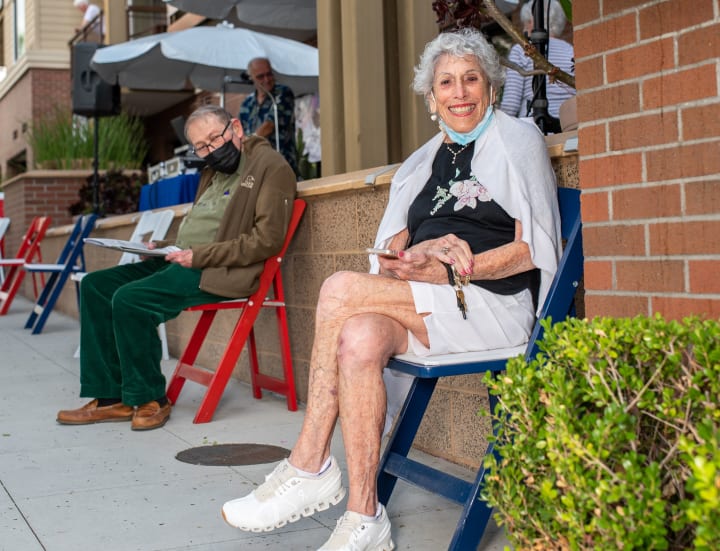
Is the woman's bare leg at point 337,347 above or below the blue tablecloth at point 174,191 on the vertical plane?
below

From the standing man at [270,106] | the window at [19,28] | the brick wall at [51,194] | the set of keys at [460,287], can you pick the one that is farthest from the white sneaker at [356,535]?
the window at [19,28]

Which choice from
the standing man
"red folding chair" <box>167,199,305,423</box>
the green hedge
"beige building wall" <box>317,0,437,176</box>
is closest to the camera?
"red folding chair" <box>167,199,305,423</box>

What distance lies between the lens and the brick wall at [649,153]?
2.17m

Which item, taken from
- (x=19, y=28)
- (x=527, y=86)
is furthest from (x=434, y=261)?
(x=19, y=28)

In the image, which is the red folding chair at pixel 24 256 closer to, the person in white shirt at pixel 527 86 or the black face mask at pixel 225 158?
the black face mask at pixel 225 158

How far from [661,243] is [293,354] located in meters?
3.27

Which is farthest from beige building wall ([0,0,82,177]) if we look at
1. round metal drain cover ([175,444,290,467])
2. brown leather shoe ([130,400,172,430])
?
round metal drain cover ([175,444,290,467])

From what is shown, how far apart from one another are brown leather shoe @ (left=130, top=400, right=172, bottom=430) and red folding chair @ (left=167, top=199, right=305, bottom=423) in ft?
0.53

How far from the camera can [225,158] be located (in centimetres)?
488

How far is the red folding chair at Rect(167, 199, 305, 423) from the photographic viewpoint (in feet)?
15.6

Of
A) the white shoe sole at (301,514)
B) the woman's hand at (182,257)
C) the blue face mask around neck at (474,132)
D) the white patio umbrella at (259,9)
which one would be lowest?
the white shoe sole at (301,514)

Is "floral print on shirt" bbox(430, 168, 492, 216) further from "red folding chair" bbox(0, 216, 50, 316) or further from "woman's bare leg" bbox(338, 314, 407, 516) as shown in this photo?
"red folding chair" bbox(0, 216, 50, 316)

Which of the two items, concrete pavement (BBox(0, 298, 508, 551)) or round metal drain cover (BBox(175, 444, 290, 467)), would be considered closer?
concrete pavement (BBox(0, 298, 508, 551))

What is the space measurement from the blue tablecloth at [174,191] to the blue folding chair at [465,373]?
489 cm
